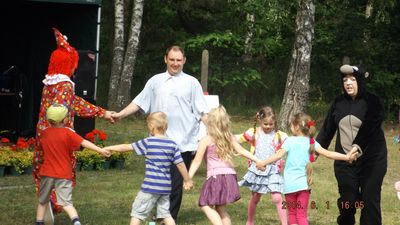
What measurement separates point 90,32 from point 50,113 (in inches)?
316

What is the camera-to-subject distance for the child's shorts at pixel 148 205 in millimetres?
8219

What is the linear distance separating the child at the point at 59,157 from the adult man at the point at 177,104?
34.5 inches

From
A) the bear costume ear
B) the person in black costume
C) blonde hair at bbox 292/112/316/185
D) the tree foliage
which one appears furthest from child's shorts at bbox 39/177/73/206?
the tree foliage

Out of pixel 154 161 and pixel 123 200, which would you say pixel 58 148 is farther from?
pixel 123 200

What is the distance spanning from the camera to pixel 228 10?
34.1 m

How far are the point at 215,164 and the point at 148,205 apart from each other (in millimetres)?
858

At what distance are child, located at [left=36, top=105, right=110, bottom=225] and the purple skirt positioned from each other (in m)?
1.24

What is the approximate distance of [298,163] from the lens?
8.84m

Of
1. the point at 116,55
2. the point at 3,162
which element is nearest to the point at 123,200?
the point at 3,162

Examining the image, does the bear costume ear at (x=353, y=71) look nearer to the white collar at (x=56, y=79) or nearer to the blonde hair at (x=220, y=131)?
the blonde hair at (x=220, y=131)

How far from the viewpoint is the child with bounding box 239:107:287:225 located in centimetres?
954

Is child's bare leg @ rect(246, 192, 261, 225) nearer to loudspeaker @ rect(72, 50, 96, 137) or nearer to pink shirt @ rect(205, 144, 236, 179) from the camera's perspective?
pink shirt @ rect(205, 144, 236, 179)

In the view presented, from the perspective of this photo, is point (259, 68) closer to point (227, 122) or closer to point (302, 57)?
point (302, 57)

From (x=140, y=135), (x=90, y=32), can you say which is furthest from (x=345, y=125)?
(x=140, y=135)
